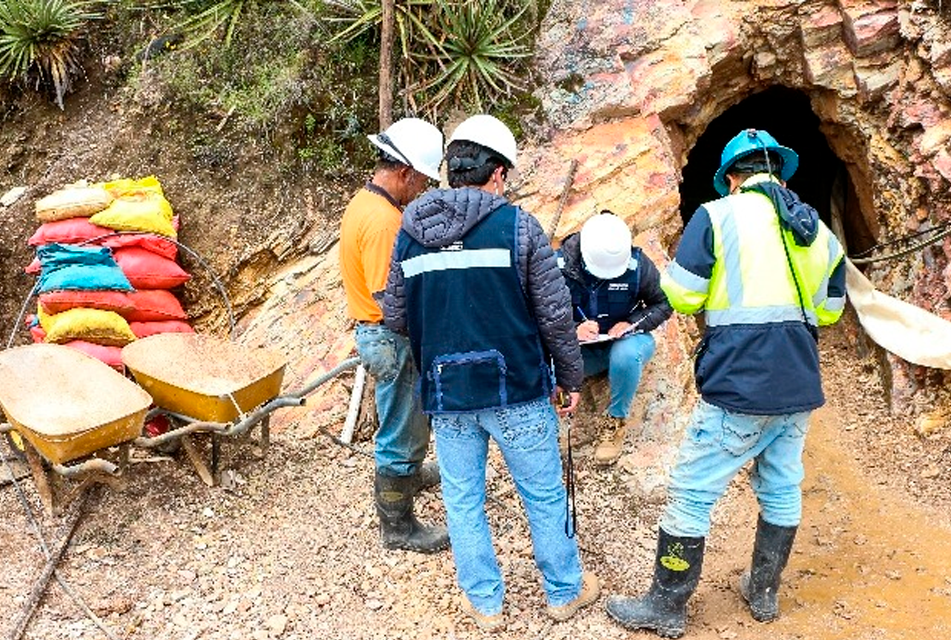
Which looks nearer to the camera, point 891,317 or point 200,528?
point 200,528

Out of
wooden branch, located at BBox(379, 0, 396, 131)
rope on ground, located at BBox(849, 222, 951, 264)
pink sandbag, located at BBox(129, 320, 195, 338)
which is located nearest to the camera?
pink sandbag, located at BBox(129, 320, 195, 338)

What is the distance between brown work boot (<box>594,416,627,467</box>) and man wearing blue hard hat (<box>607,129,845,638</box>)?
1333 millimetres

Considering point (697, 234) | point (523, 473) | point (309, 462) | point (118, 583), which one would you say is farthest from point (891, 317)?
point (118, 583)

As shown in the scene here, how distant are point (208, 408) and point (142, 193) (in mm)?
1927

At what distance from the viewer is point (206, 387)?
4633mm

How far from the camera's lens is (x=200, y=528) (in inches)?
182

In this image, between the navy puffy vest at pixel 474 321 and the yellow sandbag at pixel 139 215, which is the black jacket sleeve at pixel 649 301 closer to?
the navy puffy vest at pixel 474 321

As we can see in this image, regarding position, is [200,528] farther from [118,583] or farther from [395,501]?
[395,501]

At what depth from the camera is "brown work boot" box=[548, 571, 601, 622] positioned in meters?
3.99

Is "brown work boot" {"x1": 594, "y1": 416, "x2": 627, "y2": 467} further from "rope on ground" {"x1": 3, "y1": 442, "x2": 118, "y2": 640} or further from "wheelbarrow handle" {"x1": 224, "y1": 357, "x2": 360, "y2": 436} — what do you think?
"rope on ground" {"x1": 3, "y1": 442, "x2": 118, "y2": 640}

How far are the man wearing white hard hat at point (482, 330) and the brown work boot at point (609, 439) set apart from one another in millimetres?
1380

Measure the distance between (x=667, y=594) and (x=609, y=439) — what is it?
1.45 m

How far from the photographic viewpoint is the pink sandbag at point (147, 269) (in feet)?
18.0

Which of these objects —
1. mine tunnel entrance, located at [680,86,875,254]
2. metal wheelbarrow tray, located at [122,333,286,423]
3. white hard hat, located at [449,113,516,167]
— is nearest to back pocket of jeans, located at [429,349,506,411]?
white hard hat, located at [449,113,516,167]
